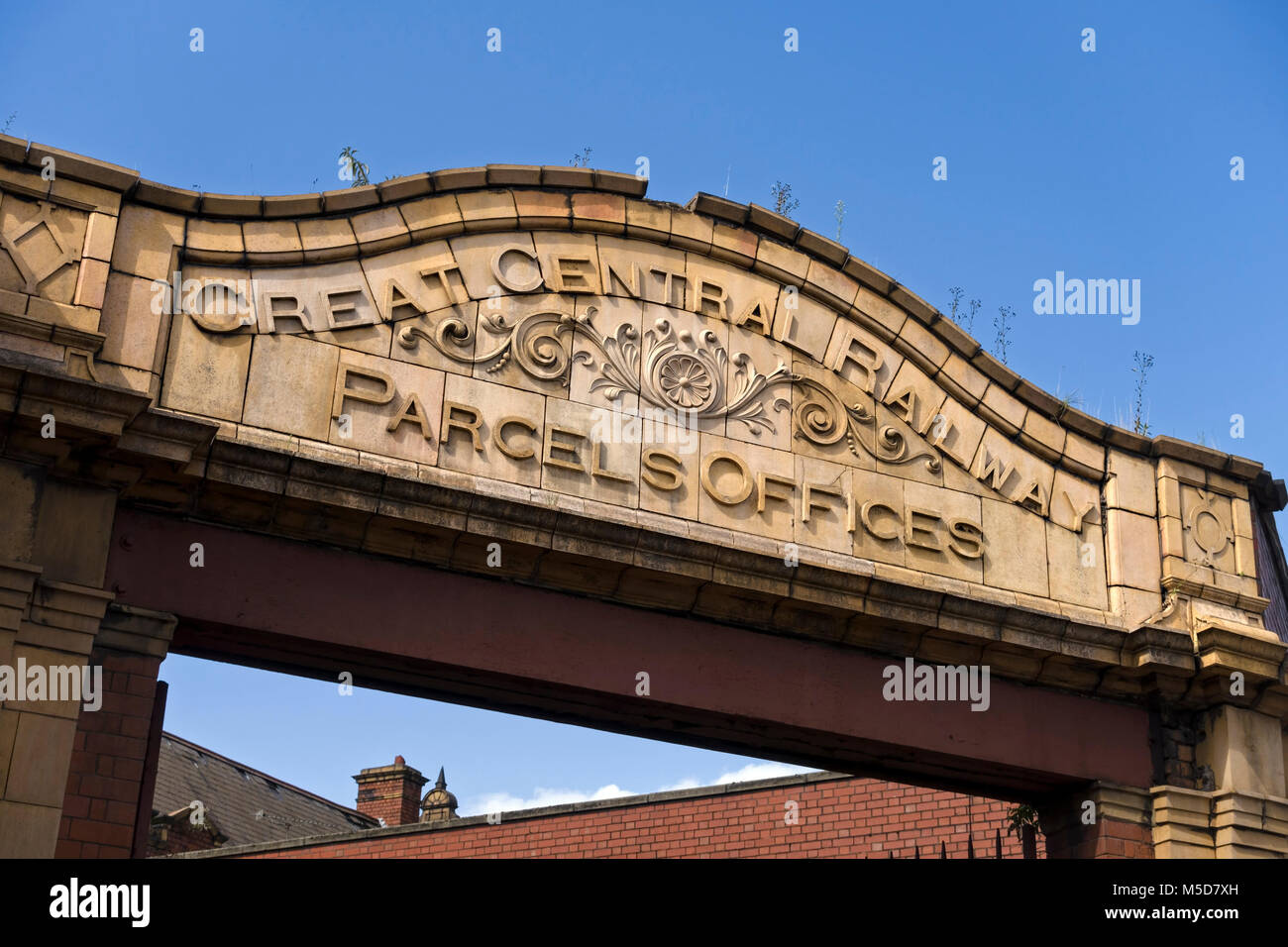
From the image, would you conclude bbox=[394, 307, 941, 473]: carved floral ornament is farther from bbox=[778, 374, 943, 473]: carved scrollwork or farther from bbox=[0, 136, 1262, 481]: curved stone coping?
bbox=[0, 136, 1262, 481]: curved stone coping

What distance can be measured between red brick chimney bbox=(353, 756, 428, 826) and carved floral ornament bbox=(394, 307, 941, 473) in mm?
14991

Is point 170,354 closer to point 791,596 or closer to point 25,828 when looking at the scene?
point 25,828

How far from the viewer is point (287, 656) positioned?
10.9 meters

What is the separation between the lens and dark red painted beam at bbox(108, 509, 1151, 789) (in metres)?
10.5

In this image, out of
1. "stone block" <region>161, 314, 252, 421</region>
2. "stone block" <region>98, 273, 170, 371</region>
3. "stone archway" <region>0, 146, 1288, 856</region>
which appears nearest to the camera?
"stone archway" <region>0, 146, 1288, 856</region>

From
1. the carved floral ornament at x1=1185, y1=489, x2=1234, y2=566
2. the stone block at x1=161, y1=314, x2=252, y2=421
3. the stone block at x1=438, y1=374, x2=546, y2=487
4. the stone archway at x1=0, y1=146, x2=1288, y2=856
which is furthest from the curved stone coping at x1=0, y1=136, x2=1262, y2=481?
the stone block at x1=438, y1=374, x2=546, y2=487

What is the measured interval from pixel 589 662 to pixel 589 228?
3407 mm

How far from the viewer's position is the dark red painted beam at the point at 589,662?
1047 centimetres

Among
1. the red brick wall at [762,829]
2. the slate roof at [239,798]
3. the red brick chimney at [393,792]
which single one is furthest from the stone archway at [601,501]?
the red brick chimney at [393,792]

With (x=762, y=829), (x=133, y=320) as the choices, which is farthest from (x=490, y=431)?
(x=762, y=829)

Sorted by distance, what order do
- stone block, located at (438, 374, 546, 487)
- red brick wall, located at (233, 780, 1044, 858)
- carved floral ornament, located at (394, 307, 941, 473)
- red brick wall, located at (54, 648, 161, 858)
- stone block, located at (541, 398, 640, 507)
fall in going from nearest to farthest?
red brick wall, located at (54, 648, 161, 858), stone block, located at (438, 374, 546, 487), stone block, located at (541, 398, 640, 507), carved floral ornament, located at (394, 307, 941, 473), red brick wall, located at (233, 780, 1044, 858)

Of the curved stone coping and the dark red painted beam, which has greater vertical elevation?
the curved stone coping
